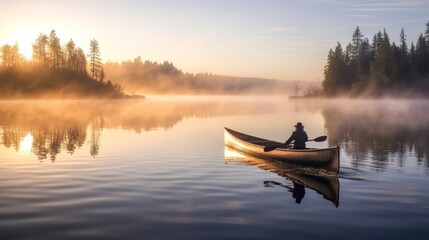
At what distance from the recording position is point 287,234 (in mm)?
11875

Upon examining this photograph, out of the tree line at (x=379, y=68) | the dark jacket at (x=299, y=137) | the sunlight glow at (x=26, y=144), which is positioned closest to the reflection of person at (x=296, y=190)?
the dark jacket at (x=299, y=137)

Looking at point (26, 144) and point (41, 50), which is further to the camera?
point (41, 50)

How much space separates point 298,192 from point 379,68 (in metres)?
131

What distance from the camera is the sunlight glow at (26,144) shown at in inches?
1195

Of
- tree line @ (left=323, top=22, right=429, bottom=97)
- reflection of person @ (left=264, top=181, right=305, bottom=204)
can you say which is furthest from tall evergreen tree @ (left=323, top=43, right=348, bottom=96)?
reflection of person @ (left=264, top=181, right=305, bottom=204)

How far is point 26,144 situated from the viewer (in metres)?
33.8

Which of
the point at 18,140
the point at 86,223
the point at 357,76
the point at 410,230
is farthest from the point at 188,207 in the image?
the point at 357,76

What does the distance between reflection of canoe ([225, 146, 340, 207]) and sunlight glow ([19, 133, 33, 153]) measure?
565 inches

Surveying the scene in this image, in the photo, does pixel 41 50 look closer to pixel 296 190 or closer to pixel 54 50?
pixel 54 50

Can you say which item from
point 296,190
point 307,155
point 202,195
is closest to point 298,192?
point 296,190

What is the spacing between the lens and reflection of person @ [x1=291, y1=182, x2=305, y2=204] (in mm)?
16266

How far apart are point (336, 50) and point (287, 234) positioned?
149972mm

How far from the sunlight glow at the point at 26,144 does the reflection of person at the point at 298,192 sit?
2003cm

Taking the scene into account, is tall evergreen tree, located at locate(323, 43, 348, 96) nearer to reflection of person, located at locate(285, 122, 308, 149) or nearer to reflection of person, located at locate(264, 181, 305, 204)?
reflection of person, located at locate(285, 122, 308, 149)
